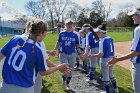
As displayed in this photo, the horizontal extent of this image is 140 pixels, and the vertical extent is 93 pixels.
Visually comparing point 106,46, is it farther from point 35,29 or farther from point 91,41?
point 35,29

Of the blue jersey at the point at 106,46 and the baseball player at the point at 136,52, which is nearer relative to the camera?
the baseball player at the point at 136,52

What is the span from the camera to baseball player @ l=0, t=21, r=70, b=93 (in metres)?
4.06

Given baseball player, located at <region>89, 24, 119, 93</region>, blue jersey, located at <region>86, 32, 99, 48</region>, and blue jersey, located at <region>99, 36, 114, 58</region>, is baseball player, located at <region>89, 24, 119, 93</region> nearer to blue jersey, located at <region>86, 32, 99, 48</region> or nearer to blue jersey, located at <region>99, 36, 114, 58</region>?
blue jersey, located at <region>99, 36, 114, 58</region>

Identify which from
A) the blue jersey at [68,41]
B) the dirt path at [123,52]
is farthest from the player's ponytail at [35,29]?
the dirt path at [123,52]

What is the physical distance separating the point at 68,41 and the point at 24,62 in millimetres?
5187

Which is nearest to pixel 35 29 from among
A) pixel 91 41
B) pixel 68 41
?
pixel 68 41

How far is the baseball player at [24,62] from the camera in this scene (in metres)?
4.06

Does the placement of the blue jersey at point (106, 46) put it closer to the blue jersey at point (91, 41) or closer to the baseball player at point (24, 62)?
the blue jersey at point (91, 41)

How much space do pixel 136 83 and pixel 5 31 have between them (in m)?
85.2

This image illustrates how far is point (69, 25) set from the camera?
903 centimetres

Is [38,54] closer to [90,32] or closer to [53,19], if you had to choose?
[90,32]

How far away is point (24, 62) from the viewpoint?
406cm

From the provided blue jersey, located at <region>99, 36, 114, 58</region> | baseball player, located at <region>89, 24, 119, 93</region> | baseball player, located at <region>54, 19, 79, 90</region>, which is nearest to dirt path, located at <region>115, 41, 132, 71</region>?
baseball player, located at <region>54, 19, 79, 90</region>

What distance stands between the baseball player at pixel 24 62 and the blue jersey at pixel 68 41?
5041 millimetres
